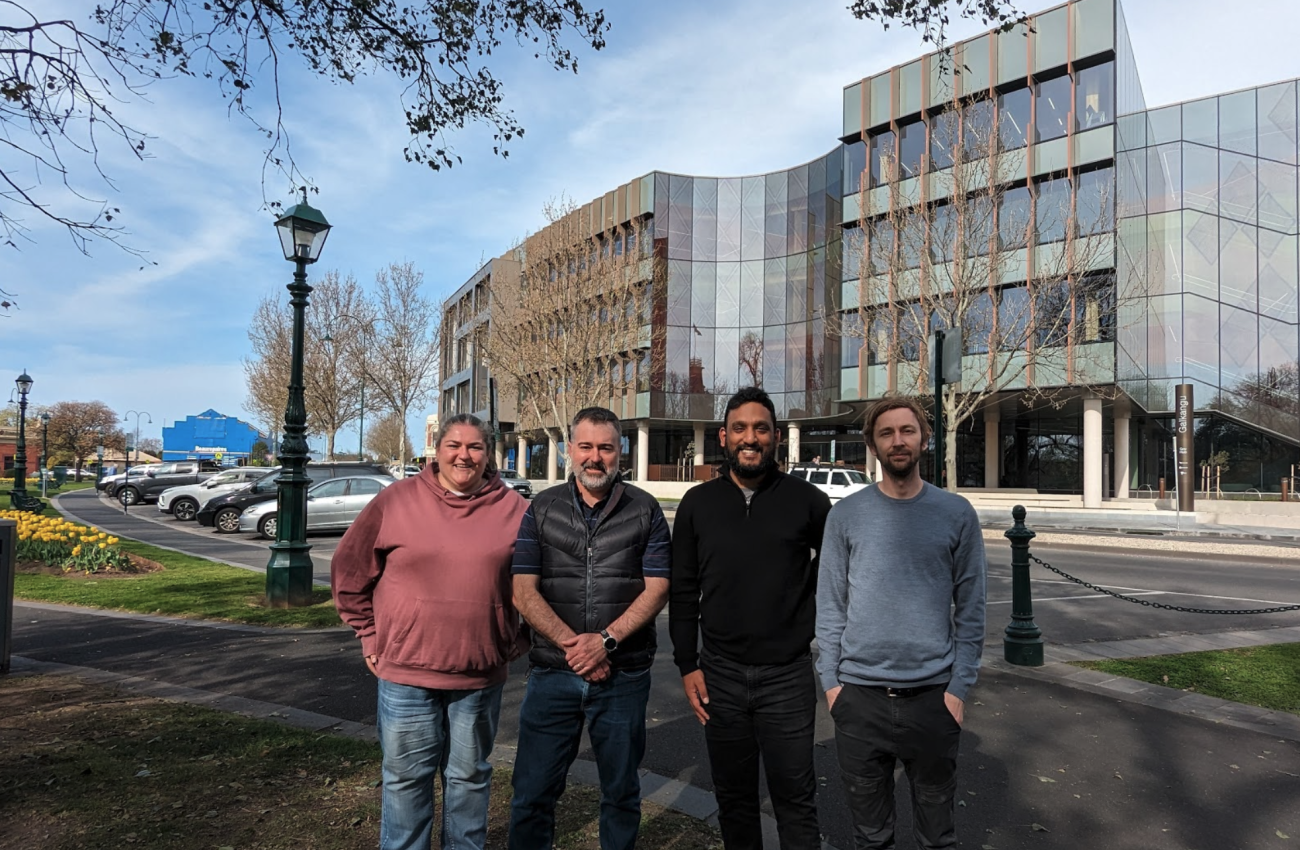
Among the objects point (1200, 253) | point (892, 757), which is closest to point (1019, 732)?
point (892, 757)

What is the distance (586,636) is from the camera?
2.74 meters

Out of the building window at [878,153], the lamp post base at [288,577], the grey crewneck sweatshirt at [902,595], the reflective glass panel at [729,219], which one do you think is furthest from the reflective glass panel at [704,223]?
the grey crewneck sweatshirt at [902,595]

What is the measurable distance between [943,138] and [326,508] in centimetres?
2544

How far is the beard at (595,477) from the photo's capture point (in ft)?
9.47

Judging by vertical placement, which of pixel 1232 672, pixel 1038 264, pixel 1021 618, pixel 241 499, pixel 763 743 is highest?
pixel 1038 264

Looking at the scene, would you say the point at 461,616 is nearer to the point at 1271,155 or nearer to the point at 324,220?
the point at 324,220

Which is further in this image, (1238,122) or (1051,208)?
(1238,122)

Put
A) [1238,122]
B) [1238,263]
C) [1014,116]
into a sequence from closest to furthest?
[1014,116] → [1238,263] → [1238,122]

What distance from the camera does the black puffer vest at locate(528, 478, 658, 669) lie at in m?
2.81

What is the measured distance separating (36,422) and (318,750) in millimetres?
91799

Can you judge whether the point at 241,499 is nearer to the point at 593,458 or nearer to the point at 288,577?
the point at 288,577

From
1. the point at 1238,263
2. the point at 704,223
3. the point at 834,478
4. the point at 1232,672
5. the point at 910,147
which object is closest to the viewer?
the point at 1232,672

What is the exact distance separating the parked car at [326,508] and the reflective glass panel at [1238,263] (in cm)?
3719

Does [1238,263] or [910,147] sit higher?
[910,147]
